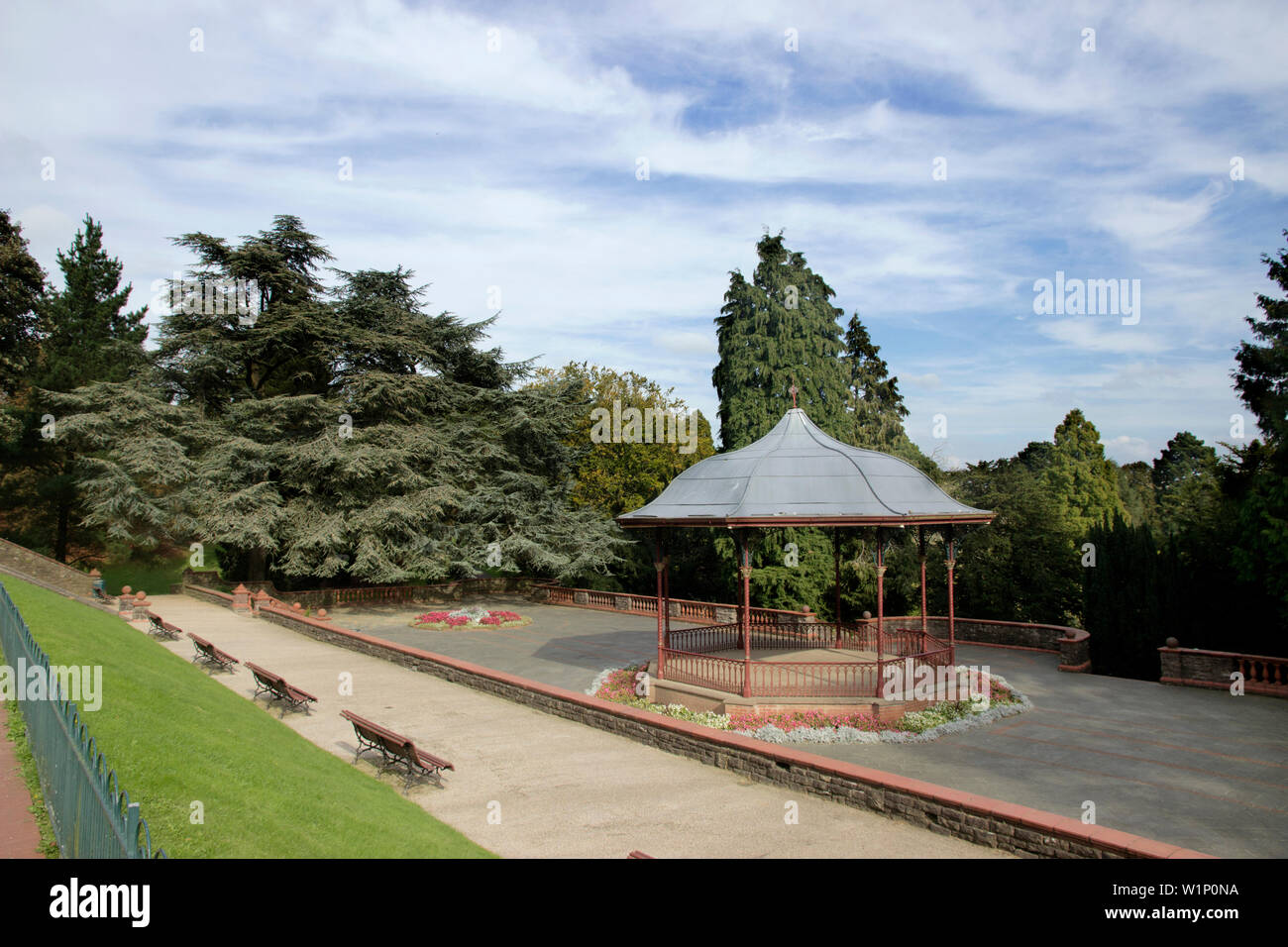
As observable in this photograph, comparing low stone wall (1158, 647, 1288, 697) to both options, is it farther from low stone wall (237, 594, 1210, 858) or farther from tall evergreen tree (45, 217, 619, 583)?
tall evergreen tree (45, 217, 619, 583)

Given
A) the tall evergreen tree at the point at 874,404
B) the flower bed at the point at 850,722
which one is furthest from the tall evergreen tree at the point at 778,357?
the flower bed at the point at 850,722

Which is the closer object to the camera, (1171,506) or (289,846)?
(289,846)

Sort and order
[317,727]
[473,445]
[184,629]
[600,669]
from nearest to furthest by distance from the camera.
A: [317,727] → [600,669] → [184,629] → [473,445]

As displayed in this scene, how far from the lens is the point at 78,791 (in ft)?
19.4

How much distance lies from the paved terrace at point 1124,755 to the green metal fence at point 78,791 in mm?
10113

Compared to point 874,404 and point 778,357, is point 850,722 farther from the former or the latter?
point 874,404

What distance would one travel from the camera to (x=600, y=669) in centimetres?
1942

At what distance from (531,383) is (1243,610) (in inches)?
1218

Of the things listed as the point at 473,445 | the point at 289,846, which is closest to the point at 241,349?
the point at 473,445

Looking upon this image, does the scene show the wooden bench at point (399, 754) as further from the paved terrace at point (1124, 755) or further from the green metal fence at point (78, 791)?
the paved terrace at point (1124, 755)

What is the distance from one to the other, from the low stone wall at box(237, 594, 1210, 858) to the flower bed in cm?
125

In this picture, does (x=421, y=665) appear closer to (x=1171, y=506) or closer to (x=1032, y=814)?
(x=1032, y=814)
